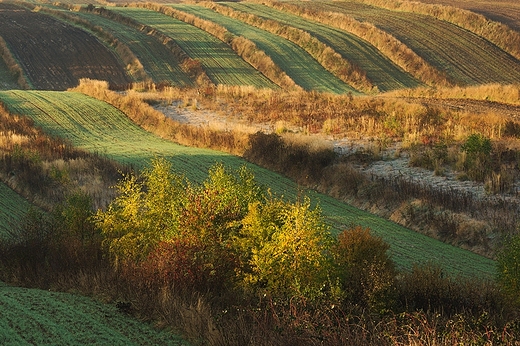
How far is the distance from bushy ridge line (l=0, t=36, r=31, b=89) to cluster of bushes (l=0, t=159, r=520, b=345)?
1620 inches

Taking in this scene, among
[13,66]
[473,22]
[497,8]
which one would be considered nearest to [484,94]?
[473,22]

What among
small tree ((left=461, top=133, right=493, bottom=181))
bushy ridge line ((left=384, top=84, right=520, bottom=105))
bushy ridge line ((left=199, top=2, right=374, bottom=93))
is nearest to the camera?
small tree ((left=461, top=133, right=493, bottom=181))

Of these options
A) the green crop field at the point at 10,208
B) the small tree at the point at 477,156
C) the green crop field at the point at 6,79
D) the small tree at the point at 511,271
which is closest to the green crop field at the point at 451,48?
the small tree at the point at 477,156

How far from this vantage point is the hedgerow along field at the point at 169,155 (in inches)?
643

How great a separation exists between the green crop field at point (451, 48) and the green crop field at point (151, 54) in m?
19.0

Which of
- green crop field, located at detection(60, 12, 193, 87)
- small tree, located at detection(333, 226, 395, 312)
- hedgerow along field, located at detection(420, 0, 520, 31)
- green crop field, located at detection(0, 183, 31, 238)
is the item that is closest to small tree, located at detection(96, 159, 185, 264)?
small tree, located at detection(333, 226, 395, 312)

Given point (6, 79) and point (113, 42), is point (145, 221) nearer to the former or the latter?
point (6, 79)

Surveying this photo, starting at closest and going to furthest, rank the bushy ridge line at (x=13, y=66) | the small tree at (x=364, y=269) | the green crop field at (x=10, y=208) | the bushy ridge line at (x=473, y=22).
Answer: the small tree at (x=364, y=269) → the green crop field at (x=10, y=208) → the bushy ridge line at (x=13, y=66) → the bushy ridge line at (x=473, y=22)

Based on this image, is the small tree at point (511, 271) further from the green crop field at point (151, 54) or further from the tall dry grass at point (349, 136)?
the green crop field at point (151, 54)

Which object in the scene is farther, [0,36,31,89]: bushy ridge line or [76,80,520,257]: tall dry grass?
[0,36,31,89]: bushy ridge line

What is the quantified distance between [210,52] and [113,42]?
892 centimetres

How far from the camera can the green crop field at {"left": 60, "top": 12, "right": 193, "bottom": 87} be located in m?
55.2

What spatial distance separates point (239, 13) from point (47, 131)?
44521 mm

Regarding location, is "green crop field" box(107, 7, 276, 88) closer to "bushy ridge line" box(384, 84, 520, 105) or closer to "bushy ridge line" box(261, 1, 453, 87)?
"bushy ridge line" box(261, 1, 453, 87)
